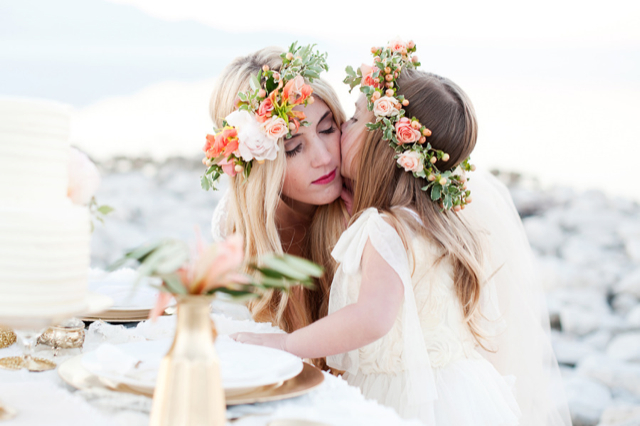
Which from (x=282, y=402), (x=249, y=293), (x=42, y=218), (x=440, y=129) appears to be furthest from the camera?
(x=440, y=129)

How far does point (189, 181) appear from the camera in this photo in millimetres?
7199

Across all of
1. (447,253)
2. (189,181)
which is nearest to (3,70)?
(189,181)

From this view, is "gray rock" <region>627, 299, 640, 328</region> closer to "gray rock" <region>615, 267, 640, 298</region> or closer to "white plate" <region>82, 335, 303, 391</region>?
"gray rock" <region>615, 267, 640, 298</region>

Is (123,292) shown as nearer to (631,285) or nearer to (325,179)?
(325,179)

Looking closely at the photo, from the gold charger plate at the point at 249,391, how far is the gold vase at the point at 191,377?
0.74 feet

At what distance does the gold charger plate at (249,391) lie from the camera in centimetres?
101

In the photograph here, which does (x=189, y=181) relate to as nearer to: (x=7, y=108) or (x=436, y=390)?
(x=436, y=390)

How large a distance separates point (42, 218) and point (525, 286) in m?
2.29

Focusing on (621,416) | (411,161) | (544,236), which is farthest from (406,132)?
(544,236)

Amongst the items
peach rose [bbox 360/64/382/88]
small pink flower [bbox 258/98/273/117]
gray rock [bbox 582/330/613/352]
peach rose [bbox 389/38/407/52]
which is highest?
peach rose [bbox 389/38/407/52]

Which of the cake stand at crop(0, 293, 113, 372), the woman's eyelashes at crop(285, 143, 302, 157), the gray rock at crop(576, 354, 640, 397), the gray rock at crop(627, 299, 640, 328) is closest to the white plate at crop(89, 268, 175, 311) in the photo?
the cake stand at crop(0, 293, 113, 372)

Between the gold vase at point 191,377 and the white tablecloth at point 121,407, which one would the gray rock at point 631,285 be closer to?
the white tablecloth at point 121,407

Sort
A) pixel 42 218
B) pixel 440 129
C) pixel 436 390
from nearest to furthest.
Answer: pixel 42 218 < pixel 436 390 < pixel 440 129

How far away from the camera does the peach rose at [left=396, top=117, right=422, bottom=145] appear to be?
7.13 ft
